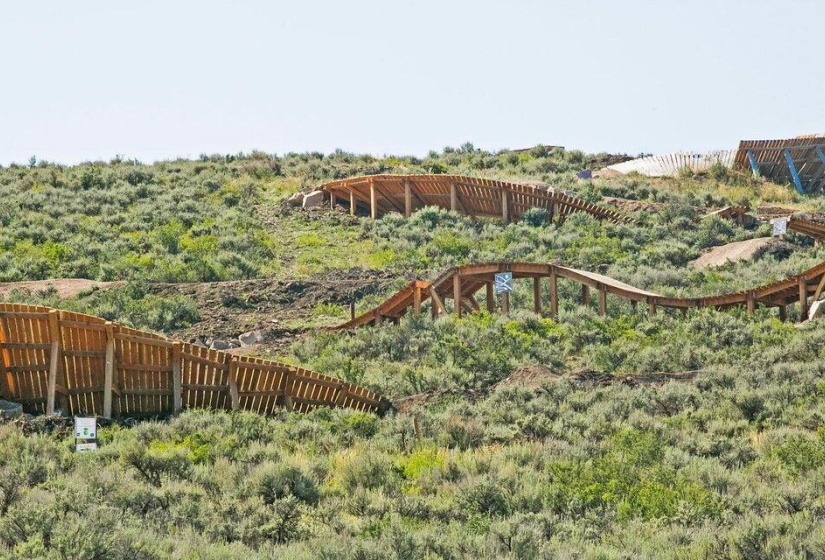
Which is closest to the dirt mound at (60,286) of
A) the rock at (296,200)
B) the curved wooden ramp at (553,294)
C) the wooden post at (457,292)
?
the curved wooden ramp at (553,294)

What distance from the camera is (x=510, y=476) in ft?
49.3

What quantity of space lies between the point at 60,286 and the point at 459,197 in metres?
12.7

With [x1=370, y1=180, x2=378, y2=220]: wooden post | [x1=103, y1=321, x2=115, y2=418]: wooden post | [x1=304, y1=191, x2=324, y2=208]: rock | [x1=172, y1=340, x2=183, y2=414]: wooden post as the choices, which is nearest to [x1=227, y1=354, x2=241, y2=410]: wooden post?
[x1=172, y1=340, x2=183, y2=414]: wooden post

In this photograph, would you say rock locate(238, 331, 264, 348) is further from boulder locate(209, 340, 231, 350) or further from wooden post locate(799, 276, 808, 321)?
wooden post locate(799, 276, 808, 321)

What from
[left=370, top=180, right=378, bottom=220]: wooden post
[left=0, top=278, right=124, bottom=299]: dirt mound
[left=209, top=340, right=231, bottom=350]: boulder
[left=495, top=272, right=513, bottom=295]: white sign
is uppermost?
[left=370, top=180, right=378, bottom=220]: wooden post

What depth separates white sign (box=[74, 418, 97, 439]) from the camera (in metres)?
15.8

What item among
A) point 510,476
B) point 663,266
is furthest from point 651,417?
point 663,266

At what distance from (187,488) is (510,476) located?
3407 mm

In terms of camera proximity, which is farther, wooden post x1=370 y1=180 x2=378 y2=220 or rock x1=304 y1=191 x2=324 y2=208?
rock x1=304 y1=191 x2=324 y2=208

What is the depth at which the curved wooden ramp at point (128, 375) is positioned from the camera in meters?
17.8

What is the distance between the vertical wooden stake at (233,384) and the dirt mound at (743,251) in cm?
1645

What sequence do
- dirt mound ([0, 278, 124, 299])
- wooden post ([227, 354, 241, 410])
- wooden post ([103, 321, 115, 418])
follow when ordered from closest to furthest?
wooden post ([103, 321, 115, 418]), wooden post ([227, 354, 241, 410]), dirt mound ([0, 278, 124, 299])

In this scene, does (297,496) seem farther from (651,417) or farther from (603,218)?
(603,218)

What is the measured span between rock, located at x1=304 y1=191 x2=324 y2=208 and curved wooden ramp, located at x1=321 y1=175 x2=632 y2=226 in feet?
1.21
